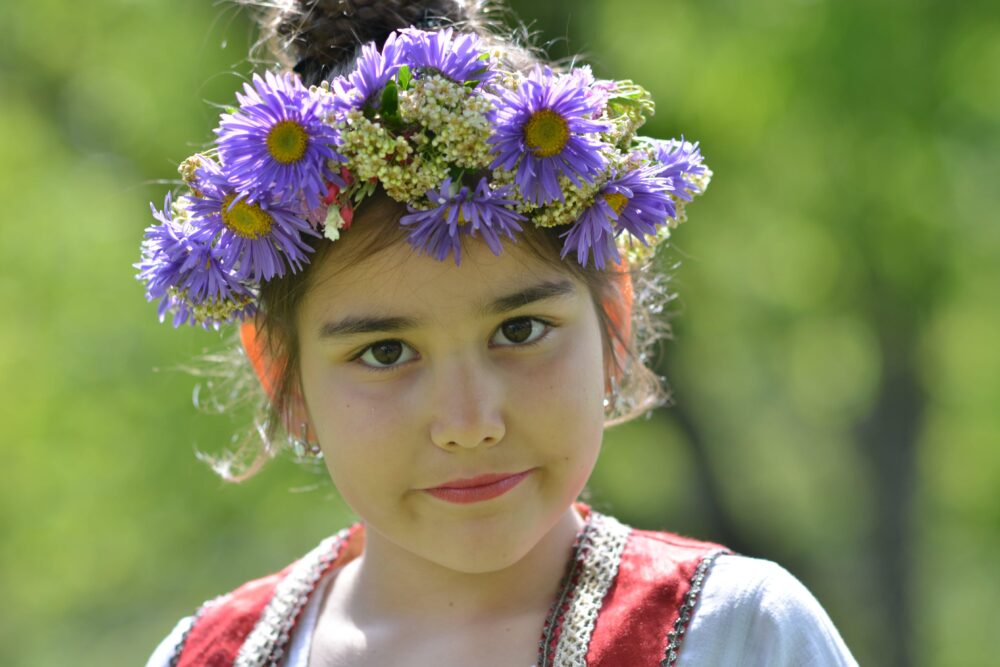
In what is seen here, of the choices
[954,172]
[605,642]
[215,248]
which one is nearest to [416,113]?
[215,248]

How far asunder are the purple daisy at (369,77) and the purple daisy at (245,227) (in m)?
0.19

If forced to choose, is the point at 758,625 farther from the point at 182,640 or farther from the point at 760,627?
the point at 182,640

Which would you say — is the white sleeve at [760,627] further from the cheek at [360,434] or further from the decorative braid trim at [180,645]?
the decorative braid trim at [180,645]

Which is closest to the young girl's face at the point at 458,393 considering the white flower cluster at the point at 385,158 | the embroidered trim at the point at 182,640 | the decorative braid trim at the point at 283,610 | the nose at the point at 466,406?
the nose at the point at 466,406

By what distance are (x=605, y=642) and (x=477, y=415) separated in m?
0.46

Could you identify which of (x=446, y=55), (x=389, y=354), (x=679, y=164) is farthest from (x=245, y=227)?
(x=679, y=164)

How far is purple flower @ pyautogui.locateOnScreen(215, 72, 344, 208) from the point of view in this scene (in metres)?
1.97

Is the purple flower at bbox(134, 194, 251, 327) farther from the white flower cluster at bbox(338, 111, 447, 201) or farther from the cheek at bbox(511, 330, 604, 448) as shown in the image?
the cheek at bbox(511, 330, 604, 448)

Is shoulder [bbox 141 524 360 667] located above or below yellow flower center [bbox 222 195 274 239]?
below

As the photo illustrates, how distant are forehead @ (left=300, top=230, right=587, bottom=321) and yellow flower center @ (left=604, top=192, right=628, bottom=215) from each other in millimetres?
136

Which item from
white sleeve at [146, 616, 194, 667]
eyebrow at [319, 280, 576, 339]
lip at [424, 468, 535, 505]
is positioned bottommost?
white sleeve at [146, 616, 194, 667]

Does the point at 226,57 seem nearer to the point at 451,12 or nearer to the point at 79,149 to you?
the point at 79,149

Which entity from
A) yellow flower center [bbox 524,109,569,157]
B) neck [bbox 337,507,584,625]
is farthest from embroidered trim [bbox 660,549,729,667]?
yellow flower center [bbox 524,109,569,157]

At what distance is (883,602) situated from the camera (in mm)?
8680
